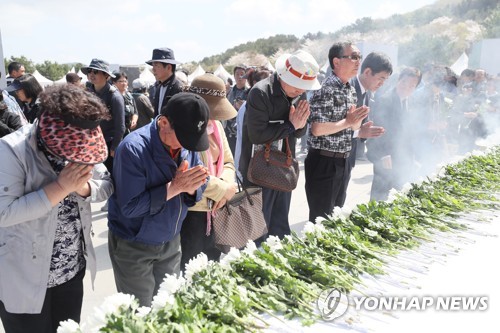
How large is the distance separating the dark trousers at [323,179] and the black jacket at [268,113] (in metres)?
0.45

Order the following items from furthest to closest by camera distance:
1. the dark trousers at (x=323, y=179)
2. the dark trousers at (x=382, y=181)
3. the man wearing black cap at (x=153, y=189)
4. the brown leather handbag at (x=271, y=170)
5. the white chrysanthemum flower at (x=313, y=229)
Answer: the dark trousers at (x=382, y=181) → the dark trousers at (x=323, y=179) → the brown leather handbag at (x=271, y=170) → the white chrysanthemum flower at (x=313, y=229) → the man wearing black cap at (x=153, y=189)

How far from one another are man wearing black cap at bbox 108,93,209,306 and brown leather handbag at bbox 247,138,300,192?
914 millimetres

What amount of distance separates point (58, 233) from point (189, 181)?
23.9 inches

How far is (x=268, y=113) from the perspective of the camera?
3.09 m

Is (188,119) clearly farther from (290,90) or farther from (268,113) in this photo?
(290,90)

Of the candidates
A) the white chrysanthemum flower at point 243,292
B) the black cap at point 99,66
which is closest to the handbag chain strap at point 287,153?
the white chrysanthemum flower at point 243,292

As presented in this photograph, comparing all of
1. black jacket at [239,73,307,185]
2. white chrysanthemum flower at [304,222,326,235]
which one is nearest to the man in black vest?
black jacket at [239,73,307,185]

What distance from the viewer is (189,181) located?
2.01 m

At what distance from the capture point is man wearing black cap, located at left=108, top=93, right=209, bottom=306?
6.31 ft

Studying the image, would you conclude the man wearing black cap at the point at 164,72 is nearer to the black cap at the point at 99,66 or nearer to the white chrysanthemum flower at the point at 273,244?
the black cap at the point at 99,66

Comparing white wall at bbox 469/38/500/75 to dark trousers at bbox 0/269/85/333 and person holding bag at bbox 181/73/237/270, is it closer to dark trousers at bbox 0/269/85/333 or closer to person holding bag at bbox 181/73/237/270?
person holding bag at bbox 181/73/237/270

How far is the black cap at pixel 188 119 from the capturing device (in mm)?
1896

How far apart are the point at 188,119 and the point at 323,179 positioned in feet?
6.09

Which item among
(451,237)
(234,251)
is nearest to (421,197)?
(451,237)
